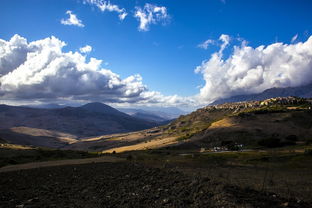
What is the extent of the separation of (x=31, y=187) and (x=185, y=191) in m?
15.1

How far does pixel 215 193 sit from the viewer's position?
16.0 m

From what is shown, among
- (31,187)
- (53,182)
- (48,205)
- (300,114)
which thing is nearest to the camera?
(48,205)

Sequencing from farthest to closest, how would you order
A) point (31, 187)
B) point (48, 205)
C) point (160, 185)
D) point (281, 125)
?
point (281, 125) < point (31, 187) < point (160, 185) < point (48, 205)

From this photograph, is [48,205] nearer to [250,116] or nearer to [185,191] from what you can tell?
[185,191]

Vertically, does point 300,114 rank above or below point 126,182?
above

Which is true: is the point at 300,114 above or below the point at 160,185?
above

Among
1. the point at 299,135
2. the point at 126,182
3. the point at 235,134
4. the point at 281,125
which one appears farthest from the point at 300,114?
the point at 126,182

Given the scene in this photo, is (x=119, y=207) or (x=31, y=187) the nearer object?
(x=119, y=207)

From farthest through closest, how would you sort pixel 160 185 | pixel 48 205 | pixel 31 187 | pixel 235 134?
pixel 235 134, pixel 31 187, pixel 160 185, pixel 48 205

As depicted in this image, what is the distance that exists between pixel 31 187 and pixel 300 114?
506 ft

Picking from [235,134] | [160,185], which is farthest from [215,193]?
[235,134]

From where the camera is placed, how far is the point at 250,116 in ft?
504

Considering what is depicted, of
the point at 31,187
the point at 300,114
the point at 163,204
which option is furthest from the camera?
the point at 300,114

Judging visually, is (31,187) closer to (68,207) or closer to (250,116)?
(68,207)
